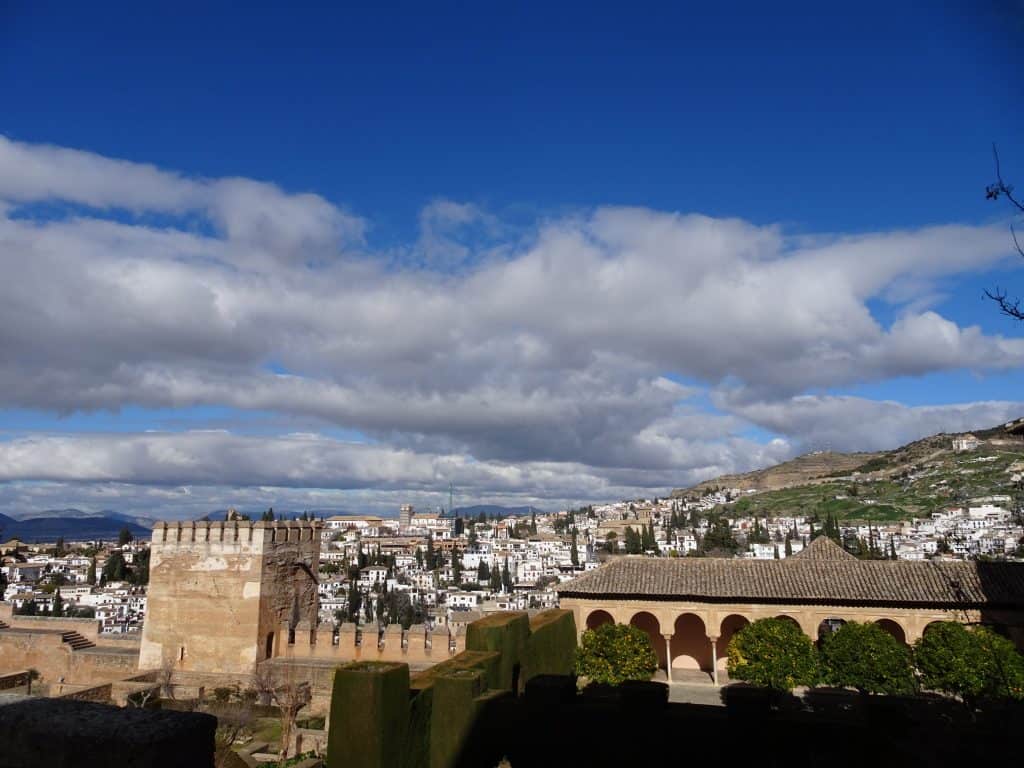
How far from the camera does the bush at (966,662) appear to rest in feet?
51.4

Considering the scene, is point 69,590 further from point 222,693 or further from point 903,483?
point 903,483

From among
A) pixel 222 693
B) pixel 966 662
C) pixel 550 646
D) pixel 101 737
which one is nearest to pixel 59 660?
pixel 222 693

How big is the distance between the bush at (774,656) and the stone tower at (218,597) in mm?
11488

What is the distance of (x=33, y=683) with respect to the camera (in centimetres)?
1986

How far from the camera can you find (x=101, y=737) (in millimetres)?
3012

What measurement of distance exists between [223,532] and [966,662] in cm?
1866

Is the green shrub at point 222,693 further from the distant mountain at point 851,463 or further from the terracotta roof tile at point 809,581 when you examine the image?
the distant mountain at point 851,463

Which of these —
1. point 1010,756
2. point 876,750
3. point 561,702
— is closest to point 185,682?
point 561,702

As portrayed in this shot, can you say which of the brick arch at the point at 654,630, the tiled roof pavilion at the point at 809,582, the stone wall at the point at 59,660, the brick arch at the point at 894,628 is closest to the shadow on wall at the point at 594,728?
the tiled roof pavilion at the point at 809,582

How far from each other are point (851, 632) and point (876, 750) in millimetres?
8605

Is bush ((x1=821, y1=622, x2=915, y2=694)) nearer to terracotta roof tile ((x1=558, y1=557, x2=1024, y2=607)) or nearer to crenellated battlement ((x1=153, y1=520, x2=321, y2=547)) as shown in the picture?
terracotta roof tile ((x1=558, y1=557, x2=1024, y2=607))

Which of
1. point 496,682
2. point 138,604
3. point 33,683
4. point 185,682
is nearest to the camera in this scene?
point 496,682

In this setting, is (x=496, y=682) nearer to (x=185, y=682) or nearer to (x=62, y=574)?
(x=185, y=682)

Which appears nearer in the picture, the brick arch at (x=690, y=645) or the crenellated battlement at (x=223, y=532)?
the crenellated battlement at (x=223, y=532)
